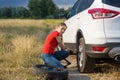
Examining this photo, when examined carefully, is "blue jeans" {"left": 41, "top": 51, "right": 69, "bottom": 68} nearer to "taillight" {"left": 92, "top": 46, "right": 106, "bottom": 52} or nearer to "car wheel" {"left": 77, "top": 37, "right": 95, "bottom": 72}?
"car wheel" {"left": 77, "top": 37, "right": 95, "bottom": 72}

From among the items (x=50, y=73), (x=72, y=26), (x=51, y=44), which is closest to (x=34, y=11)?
(x=72, y=26)

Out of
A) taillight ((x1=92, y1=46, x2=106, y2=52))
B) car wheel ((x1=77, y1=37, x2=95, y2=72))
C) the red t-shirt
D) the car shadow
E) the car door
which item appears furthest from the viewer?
the car door

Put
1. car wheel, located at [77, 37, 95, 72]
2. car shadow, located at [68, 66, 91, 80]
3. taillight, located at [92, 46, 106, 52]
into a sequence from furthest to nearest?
car wheel, located at [77, 37, 95, 72], car shadow, located at [68, 66, 91, 80], taillight, located at [92, 46, 106, 52]

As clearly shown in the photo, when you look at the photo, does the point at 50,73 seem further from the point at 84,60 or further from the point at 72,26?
the point at 72,26

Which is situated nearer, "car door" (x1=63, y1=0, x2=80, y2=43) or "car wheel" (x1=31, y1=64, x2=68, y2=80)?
"car wheel" (x1=31, y1=64, x2=68, y2=80)

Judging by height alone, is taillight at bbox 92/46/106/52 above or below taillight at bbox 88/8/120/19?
below

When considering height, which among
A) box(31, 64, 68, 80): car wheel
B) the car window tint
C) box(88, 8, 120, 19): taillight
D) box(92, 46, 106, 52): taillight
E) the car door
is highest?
the car window tint

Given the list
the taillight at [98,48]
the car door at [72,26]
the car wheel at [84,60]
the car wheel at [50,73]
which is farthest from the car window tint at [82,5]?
the car wheel at [50,73]

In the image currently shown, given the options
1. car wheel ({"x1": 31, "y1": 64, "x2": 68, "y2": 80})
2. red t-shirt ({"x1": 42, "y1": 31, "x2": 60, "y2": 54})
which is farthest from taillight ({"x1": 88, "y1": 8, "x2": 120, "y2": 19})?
car wheel ({"x1": 31, "y1": 64, "x2": 68, "y2": 80})

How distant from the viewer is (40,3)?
290 feet

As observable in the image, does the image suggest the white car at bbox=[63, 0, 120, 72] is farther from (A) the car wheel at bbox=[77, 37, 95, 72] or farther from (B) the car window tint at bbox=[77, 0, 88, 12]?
(B) the car window tint at bbox=[77, 0, 88, 12]

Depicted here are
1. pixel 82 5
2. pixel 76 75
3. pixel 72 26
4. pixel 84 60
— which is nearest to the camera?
pixel 84 60

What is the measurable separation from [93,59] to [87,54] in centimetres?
37

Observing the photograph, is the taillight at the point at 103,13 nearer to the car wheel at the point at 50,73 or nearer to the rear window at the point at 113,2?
the rear window at the point at 113,2
